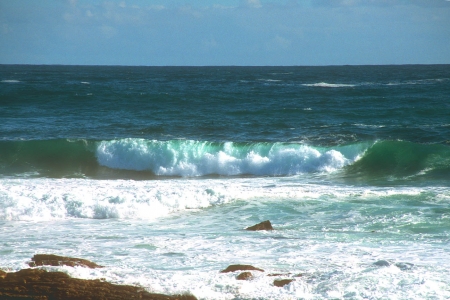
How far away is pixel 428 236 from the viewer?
9.66 metres

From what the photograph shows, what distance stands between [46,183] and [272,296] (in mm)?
10200

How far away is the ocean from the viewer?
754cm

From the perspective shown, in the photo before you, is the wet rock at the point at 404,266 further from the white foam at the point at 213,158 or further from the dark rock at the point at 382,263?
the white foam at the point at 213,158

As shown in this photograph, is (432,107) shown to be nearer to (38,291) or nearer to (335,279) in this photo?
(335,279)

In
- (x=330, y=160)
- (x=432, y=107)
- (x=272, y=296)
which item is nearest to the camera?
(x=272, y=296)

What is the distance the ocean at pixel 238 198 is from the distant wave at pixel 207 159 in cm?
6

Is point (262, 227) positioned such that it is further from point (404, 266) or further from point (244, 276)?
point (404, 266)

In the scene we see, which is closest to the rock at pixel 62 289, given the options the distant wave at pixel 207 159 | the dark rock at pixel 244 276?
the dark rock at pixel 244 276

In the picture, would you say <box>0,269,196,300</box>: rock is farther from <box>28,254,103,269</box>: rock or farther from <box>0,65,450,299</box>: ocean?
<box>28,254,103,269</box>: rock

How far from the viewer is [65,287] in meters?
6.91

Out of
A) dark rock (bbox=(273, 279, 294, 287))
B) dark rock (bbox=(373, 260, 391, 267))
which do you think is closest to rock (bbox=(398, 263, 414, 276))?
dark rock (bbox=(373, 260, 391, 267))

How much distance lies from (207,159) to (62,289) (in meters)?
12.9

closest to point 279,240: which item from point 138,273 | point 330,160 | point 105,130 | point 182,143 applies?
point 138,273

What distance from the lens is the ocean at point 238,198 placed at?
7.54m
